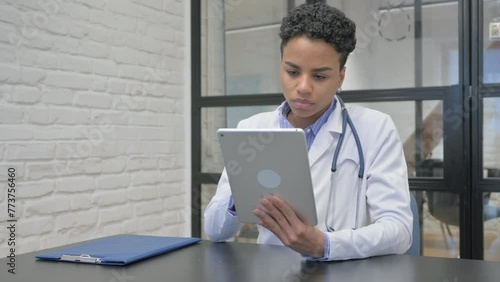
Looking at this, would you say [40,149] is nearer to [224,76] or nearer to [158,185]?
[158,185]

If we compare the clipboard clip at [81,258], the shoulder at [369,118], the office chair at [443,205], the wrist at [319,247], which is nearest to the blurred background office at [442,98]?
the office chair at [443,205]

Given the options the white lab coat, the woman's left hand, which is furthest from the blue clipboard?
the woman's left hand

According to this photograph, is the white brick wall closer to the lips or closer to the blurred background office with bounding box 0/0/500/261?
the blurred background office with bounding box 0/0/500/261

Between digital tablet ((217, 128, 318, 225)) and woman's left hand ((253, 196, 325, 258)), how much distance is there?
1cm

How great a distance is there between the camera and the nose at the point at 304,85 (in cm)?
125

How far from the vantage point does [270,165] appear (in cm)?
100

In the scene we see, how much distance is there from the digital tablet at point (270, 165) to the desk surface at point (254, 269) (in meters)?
0.11

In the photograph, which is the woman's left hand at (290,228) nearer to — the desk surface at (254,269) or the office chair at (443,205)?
the desk surface at (254,269)

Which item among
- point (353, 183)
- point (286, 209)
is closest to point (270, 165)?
point (286, 209)

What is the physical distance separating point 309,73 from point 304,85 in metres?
0.03

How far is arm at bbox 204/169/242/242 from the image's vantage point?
129 cm

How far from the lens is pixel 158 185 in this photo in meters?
2.86

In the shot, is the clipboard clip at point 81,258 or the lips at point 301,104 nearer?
the clipboard clip at point 81,258

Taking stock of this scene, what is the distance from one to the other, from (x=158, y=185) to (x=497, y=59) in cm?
181
